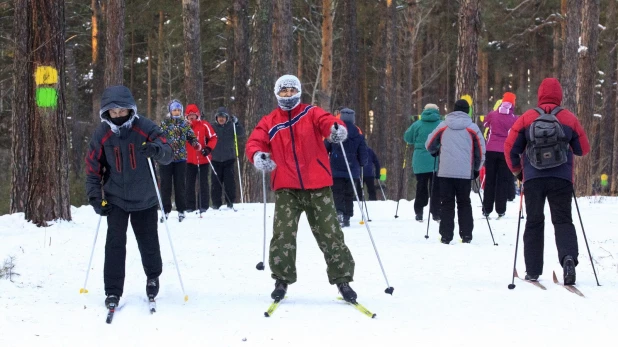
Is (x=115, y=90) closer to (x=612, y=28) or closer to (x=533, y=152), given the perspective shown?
(x=533, y=152)

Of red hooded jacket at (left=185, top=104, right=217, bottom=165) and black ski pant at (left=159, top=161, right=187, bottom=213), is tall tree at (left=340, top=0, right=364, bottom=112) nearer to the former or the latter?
red hooded jacket at (left=185, top=104, right=217, bottom=165)

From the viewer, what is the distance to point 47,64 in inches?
372

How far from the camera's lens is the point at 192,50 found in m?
19.1

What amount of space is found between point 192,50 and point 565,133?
1379 centimetres

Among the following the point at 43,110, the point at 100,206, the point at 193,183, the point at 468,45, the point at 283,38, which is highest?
the point at 283,38

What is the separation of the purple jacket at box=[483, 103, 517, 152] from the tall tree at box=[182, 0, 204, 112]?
28.7 ft

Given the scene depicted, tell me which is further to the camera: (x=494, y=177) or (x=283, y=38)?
(x=283, y=38)

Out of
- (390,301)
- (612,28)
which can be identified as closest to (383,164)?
(612,28)

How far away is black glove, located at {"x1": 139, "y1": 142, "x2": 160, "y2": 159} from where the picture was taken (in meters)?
5.80

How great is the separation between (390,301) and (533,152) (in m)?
1.93

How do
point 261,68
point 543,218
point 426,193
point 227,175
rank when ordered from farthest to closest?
point 261,68, point 227,175, point 426,193, point 543,218

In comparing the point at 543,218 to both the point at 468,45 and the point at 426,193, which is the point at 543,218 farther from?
the point at 468,45

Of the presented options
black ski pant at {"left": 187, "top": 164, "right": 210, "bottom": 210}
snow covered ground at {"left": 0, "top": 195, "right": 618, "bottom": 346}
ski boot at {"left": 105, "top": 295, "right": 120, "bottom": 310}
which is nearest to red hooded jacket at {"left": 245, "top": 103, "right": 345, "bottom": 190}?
snow covered ground at {"left": 0, "top": 195, "right": 618, "bottom": 346}

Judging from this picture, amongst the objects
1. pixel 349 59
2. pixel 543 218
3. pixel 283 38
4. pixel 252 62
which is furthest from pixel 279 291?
pixel 349 59
